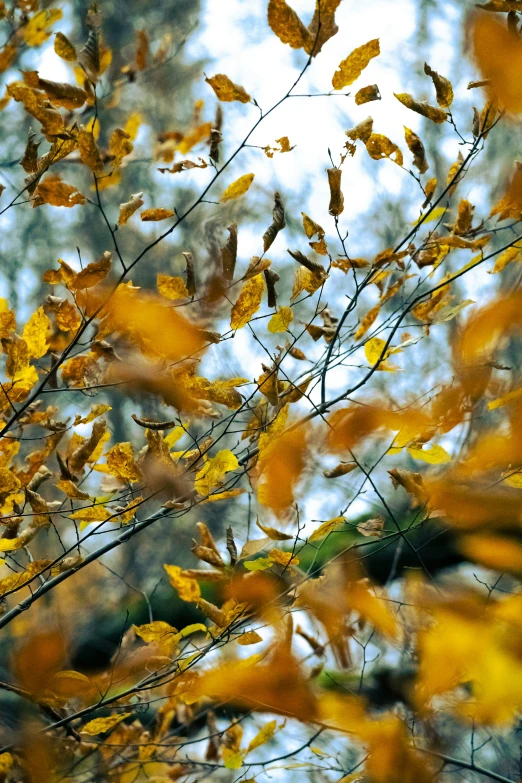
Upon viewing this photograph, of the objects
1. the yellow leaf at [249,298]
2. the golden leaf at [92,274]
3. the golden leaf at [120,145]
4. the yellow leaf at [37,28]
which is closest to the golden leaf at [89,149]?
the golden leaf at [120,145]

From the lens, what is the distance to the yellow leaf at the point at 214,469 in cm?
95

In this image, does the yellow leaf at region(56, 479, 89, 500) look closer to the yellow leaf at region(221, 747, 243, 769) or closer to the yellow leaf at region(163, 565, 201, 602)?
the yellow leaf at region(163, 565, 201, 602)

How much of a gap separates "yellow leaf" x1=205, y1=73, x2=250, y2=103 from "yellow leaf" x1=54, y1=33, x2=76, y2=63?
209 mm

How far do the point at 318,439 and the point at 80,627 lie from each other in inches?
40.3

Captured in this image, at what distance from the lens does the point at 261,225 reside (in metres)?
3.19

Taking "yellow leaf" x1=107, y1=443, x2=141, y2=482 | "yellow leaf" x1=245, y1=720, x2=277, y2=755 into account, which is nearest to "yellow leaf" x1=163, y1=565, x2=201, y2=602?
"yellow leaf" x1=107, y1=443, x2=141, y2=482

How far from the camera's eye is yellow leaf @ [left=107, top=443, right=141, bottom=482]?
98 centimetres

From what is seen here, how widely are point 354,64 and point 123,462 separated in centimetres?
71

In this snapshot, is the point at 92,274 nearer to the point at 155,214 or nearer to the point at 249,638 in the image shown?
the point at 155,214

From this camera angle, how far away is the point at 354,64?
103 cm

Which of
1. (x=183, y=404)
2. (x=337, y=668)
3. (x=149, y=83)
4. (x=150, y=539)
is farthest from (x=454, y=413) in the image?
(x=149, y=83)

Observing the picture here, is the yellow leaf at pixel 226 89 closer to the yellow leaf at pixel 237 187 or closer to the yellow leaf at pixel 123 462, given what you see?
the yellow leaf at pixel 237 187

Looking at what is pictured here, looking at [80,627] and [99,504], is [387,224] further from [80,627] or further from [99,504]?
[99,504]

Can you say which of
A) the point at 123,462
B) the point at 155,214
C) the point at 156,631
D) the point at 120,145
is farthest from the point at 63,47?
the point at 156,631
